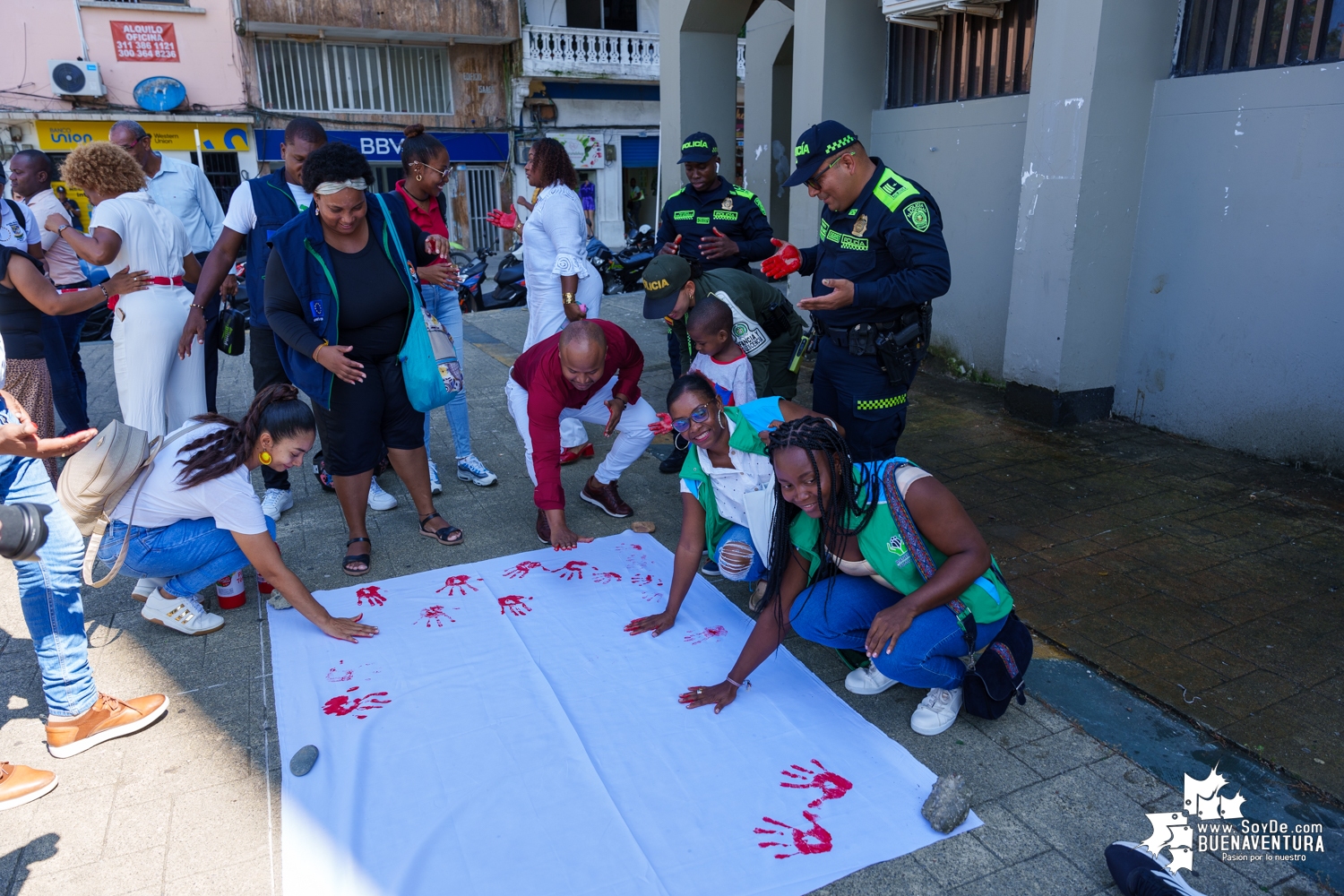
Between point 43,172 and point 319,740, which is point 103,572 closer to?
point 319,740

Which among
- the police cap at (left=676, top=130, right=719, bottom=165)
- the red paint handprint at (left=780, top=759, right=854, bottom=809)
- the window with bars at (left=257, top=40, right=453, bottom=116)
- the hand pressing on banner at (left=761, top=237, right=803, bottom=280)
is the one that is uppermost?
the window with bars at (left=257, top=40, right=453, bottom=116)

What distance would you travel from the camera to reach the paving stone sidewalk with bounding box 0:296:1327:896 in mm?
1862

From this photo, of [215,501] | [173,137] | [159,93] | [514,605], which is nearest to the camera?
[215,501]

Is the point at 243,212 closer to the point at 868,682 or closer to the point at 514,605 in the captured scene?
the point at 514,605

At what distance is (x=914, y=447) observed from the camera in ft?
15.1

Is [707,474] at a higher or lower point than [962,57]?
lower

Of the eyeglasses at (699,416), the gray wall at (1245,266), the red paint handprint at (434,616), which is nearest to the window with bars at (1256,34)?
the gray wall at (1245,266)

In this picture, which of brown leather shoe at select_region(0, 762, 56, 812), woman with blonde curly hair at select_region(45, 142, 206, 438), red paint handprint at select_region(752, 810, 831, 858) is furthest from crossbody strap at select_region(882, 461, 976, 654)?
woman with blonde curly hair at select_region(45, 142, 206, 438)

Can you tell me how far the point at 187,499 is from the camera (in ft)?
8.64

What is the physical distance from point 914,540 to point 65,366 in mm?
4106

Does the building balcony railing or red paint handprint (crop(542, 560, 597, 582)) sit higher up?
the building balcony railing

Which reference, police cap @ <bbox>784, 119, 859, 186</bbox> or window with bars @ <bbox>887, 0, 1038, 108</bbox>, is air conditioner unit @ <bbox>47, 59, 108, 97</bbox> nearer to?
window with bars @ <bbox>887, 0, 1038, 108</bbox>

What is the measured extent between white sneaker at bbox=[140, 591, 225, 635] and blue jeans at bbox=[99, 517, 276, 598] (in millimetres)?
31

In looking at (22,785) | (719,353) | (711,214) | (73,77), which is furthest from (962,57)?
(73,77)
